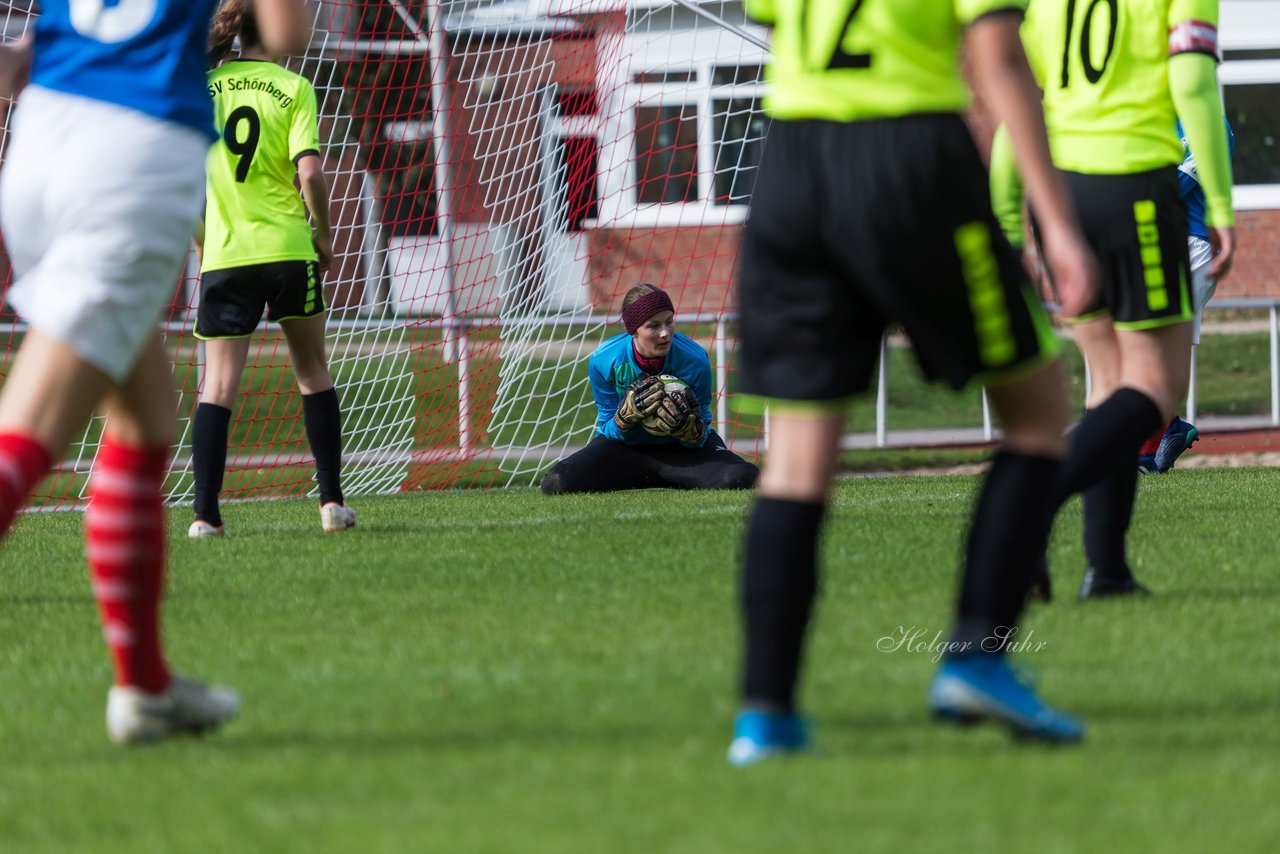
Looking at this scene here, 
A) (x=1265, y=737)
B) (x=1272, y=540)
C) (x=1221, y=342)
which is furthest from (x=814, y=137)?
(x=1221, y=342)

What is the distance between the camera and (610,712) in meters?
3.37

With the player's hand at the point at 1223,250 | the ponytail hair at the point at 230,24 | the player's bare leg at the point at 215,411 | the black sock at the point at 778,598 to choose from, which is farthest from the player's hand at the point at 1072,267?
the player's bare leg at the point at 215,411

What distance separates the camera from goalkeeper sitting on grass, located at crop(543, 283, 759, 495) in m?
8.85

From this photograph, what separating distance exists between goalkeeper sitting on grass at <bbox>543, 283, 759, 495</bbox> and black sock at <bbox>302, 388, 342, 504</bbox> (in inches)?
80.1

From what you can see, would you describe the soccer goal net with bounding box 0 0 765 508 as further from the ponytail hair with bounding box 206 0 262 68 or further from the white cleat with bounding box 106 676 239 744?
the white cleat with bounding box 106 676 239 744

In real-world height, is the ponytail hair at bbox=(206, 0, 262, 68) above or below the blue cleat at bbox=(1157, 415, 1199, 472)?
above

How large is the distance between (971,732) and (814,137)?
1.10 m

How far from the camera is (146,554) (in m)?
3.20

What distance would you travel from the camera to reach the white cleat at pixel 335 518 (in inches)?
282

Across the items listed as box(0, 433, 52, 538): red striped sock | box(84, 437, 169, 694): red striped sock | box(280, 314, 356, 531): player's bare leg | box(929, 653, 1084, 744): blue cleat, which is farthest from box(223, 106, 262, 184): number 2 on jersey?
box(929, 653, 1084, 744): blue cleat

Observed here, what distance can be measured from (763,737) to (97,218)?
1453 millimetres

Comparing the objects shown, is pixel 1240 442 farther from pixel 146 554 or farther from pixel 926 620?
pixel 146 554

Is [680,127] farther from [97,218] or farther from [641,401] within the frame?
[97,218]

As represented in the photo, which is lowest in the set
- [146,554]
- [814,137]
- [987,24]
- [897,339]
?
[897,339]
